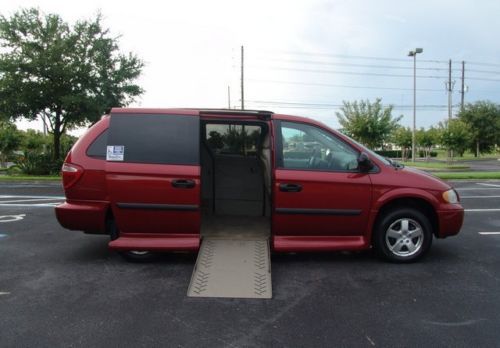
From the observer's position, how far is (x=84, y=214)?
483 cm


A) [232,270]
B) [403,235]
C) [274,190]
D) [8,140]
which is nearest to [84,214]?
[232,270]

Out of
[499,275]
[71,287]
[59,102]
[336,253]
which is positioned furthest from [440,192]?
[59,102]

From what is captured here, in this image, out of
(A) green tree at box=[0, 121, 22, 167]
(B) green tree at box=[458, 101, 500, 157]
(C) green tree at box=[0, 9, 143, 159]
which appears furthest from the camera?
(B) green tree at box=[458, 101, 500, 157]

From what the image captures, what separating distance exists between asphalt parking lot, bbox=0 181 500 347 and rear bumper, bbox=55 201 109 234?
497 mm

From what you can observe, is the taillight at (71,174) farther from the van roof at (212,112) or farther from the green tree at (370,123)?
the green tree at (370,123)

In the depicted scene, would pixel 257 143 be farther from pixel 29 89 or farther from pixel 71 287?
pixel 29 89

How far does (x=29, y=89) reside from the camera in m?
17.8

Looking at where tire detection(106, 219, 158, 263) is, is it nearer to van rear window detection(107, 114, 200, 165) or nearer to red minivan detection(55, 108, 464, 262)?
red minivan detection(55, 108, 464, 262)

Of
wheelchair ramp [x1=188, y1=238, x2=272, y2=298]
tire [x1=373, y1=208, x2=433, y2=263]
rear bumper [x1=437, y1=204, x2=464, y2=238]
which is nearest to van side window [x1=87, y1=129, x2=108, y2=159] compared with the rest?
wheelchair ramp [x1=188, y1=238, x2=272, y2=298]

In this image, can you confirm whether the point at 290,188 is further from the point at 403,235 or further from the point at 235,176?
the point at 235,176

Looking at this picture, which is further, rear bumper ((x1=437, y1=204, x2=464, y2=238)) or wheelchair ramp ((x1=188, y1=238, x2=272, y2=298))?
rear bumper ((x1=437, y1=204, x2=464, y2=238))

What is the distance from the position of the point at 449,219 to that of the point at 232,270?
2741 mm

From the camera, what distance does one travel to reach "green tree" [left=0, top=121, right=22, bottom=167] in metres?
25.0

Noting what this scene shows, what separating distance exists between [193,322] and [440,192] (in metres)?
3.34
